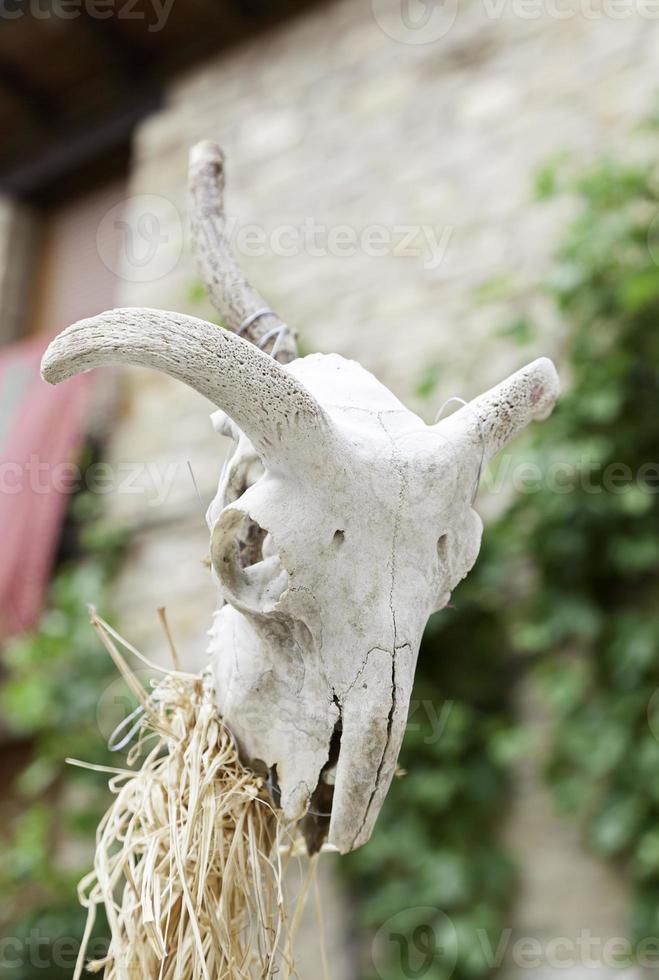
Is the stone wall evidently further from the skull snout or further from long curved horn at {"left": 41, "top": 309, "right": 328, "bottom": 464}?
long curved horn at {"left": 41, "top": 309, "right": 328, "bottom": 464}

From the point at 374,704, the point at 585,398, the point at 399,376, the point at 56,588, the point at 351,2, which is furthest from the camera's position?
the point at 351,2

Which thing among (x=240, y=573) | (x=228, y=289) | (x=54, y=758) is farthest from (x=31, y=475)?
(x=240, y=573)

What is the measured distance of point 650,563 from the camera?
8.46 feet

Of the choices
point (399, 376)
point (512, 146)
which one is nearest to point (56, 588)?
point (399, 376)

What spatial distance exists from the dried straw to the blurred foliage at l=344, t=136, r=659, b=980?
1.74 meters

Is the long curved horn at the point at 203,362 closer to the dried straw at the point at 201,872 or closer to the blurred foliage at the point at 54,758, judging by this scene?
the dried straw at the point at 201,872

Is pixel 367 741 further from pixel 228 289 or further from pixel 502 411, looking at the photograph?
pixel 228 289

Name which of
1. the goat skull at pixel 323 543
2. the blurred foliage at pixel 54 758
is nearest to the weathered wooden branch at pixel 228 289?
the goat skull at pixel 323 543

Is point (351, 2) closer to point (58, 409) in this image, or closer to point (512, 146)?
point (512, 146)

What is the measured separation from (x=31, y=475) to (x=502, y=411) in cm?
293

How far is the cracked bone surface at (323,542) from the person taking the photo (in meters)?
0.73

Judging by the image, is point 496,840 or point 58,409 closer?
point 496,840

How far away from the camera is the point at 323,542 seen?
77cm

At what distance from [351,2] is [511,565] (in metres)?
2.66
